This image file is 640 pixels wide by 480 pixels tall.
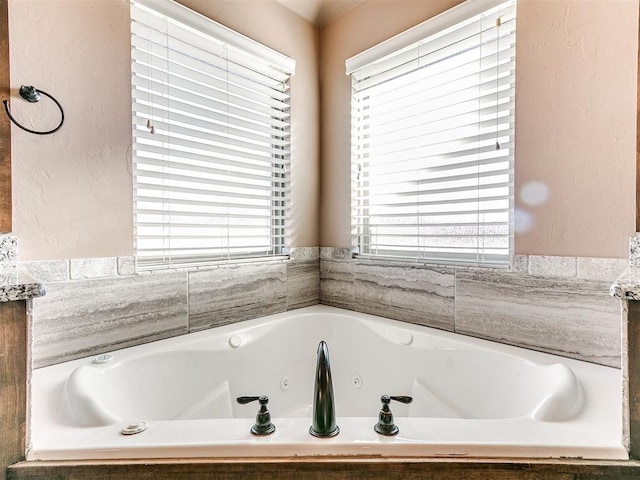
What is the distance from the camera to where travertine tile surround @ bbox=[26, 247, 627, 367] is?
1276 mm

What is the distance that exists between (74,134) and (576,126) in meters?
1.85

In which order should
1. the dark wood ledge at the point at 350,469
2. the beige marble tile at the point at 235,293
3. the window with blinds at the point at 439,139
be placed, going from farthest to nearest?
the beige marble tile at the point at 235,293, the window with blinds at the point at 439,139, the dark wood ledge at the point at 350,469

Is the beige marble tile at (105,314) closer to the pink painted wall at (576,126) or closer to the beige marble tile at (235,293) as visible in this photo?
the beige marble tile at (235,293)

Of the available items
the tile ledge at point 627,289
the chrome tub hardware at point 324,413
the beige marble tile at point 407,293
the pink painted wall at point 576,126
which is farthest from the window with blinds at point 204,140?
the tile ledge at point 627,289

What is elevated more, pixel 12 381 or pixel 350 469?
pixel 12 381

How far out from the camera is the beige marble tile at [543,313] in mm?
1269

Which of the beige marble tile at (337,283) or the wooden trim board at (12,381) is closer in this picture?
the wooden trim board at (12,381)

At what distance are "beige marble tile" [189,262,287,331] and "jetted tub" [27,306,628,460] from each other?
83mm

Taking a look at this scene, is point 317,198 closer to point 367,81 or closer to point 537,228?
point 367,81

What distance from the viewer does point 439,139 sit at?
1.75 meters

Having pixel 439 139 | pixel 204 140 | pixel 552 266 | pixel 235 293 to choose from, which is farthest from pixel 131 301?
pixel 552 266

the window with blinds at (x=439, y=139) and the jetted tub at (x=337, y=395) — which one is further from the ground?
the window with blinds at (x=439, y=139)

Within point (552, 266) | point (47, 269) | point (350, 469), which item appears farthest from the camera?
point (552, 266)

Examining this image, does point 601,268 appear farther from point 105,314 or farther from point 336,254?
point 105,314
